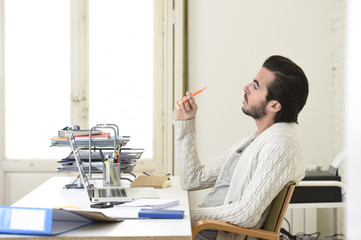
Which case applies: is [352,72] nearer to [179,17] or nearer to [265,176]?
[265,176]

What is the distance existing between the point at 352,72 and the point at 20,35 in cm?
396

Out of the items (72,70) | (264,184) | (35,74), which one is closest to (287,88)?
(264,184)

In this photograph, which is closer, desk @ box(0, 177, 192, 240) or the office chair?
desk @ box(0, 177, 192, 240)

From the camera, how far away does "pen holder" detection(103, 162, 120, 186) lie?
208 cm

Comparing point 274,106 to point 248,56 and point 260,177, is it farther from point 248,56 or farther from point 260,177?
point 248,56

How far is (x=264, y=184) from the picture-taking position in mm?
1818

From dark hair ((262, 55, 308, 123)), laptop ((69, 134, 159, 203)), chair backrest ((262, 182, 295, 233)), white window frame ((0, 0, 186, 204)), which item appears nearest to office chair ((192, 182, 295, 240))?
chair backrest ((262, 182, 295, 233))

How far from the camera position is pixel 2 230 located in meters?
1.39

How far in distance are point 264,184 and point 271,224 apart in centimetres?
17

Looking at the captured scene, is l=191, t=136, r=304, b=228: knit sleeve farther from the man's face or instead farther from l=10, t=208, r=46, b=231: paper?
l=10, t=208, r=46, b=231: paper

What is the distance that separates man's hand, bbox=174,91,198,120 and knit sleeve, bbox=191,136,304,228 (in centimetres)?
51

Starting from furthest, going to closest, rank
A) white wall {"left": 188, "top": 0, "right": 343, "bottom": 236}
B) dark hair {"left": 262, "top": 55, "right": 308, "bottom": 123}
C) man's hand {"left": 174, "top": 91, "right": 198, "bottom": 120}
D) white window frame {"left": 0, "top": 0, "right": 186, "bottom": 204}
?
1. white window frame {"left": 0, "top": 0, "right": 186, "bottom": 204}
2. white wall {"left": 188, "top": 0, "right": 343, "bottom": 236}
3. man's hand {"left": 174, "top": 91, "right": 198, "bottom": 120}
4. dark hair {"left": 262, "top": 55, "right": 308, "bottom": 123}

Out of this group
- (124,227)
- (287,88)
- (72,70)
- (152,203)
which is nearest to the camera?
(124,227)

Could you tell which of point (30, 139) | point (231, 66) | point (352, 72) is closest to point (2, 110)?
point (30, 139)
